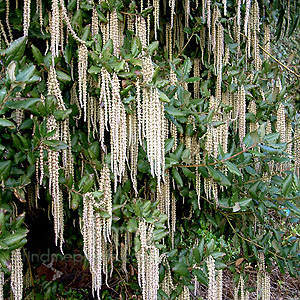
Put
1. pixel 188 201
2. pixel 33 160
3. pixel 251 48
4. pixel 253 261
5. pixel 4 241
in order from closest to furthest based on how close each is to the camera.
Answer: pixel 4 241
pixel 33 160
pixel 188 201
pixel 253 261
pixel 251 48

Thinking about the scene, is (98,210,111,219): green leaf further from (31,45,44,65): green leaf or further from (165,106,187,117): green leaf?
(31,45,44,65): green leaf

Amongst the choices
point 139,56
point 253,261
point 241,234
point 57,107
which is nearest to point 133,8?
point 139,56

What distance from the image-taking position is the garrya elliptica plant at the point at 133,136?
4.56ft

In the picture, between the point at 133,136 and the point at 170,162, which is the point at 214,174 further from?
the point at 133,136

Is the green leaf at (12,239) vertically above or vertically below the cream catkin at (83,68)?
below

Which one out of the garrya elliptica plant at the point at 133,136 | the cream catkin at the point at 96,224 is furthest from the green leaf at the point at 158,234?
the cream catkin at the point at 96,224

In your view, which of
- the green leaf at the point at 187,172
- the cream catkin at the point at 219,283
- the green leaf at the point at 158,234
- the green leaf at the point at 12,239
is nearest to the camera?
the green leaf at the point at 12,239

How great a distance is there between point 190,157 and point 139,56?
65cm

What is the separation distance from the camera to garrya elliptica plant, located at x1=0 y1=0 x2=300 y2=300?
1.39 meters

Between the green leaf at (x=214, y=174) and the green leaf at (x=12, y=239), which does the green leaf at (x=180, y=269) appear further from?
the green leaf at (x=12, y=239)

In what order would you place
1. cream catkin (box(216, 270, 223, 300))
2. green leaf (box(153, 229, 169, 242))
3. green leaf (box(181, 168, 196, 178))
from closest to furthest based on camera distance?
green leaf (box(153, 229, 169, 242)), green leaf (box(181, 168, 196, 178)), cream catkin (box(216, 270, 223, 300))

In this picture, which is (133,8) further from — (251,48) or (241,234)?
(241,234)

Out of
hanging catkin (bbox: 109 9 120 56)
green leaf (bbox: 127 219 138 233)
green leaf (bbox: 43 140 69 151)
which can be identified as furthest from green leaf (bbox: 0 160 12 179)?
hanging catkin (bbox: 109 9 120 56)

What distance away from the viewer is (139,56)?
157 cm
